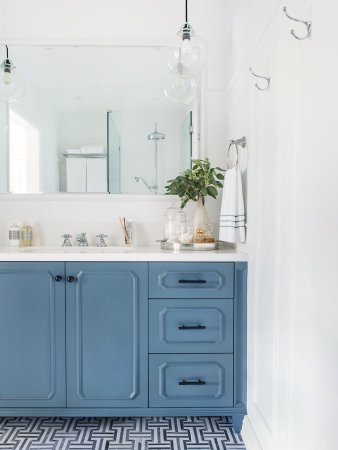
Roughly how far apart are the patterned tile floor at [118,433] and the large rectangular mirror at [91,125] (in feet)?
4.19

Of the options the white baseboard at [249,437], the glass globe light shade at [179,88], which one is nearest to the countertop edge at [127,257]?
the white baseboard at [249,437]

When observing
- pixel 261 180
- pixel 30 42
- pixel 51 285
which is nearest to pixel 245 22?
pixel 261 180

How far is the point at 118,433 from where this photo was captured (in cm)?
192

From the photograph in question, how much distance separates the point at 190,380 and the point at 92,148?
4.69ft

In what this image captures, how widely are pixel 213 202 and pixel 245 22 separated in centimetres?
99

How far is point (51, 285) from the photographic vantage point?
188cm

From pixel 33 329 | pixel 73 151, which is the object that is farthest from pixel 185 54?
pixel 33 329

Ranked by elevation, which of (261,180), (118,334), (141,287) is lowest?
(118,334)

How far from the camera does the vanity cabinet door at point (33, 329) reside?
188cm

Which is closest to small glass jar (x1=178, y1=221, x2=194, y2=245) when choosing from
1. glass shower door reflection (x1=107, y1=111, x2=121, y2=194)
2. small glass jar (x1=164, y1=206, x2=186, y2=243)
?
small glass jar (x1=164, y1=206, x2=186, y2=243)

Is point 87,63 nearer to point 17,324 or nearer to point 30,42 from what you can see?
point 30,42

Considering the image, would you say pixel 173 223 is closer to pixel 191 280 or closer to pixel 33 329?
pixel 191 280

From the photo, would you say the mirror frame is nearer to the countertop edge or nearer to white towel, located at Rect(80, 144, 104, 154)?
white towel, located at Rect(80, 144, 104, 154)

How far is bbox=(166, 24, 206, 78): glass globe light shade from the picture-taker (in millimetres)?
1984
